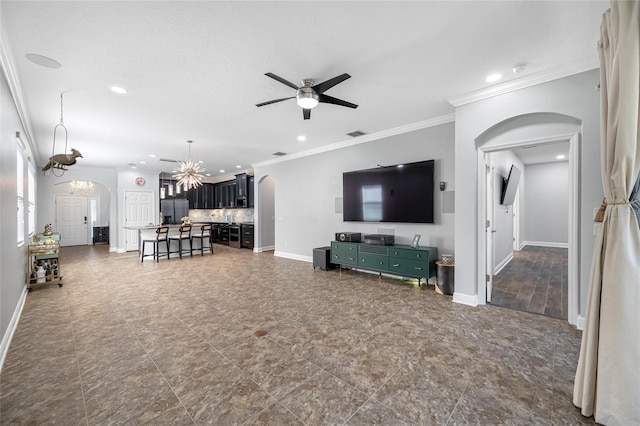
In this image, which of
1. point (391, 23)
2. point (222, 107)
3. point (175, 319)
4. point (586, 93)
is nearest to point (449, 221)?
point (586, 93)

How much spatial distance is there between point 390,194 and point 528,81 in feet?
8.29

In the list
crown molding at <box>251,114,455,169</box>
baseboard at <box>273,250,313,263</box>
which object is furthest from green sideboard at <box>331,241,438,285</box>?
crown molding at <box>251,114,455,169</box>

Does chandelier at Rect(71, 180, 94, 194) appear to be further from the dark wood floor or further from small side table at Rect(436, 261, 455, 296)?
the dark wood floor

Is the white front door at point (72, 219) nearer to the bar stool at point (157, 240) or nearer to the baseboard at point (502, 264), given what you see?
the bar stool at point (157, 240)

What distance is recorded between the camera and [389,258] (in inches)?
188

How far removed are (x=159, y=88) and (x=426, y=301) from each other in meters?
4.42

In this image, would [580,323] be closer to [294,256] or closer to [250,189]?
[294,256]

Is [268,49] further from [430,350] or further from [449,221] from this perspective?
[449,221]

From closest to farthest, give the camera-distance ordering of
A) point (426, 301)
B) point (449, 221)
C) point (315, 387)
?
point (315, 387)
point (426, 301)
point (449, 221)

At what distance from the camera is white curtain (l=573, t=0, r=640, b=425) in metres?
1.53

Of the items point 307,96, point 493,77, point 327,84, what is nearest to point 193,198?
point 307,96

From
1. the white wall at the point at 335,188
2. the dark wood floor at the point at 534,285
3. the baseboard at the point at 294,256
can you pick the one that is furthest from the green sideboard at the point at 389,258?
the baseboard at the point at 294,256

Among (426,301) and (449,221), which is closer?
(426,301)

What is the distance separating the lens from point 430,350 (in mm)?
2508
